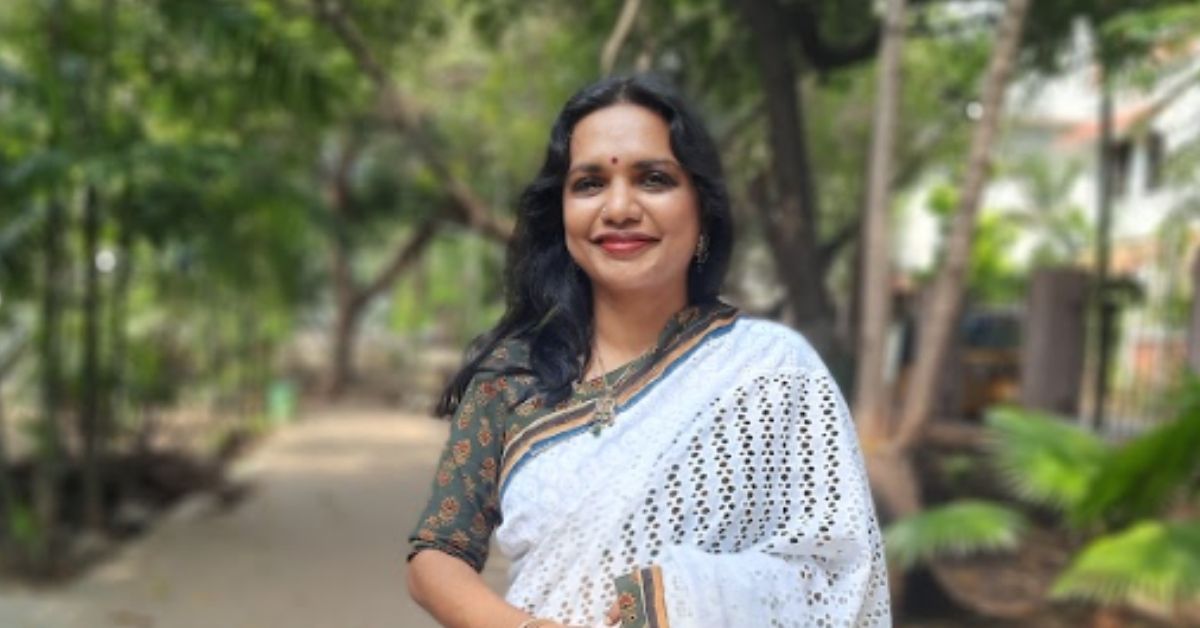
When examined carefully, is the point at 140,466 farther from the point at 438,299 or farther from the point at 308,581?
the point at 438,299

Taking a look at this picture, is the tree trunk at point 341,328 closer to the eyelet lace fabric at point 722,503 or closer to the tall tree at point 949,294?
the tall tree at point 949,294

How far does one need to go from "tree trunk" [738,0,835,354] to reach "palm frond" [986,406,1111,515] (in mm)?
946

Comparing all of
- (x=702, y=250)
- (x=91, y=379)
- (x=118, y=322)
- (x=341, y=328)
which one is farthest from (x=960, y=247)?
(x=341, y=328)

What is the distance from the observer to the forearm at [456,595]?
1.81 m

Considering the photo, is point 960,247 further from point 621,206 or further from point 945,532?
point 621,206

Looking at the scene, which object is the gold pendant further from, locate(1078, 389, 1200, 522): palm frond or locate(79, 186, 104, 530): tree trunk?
locate(79, 186, 104, 530): tree trunk

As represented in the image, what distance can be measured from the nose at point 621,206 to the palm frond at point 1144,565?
14.6 feet

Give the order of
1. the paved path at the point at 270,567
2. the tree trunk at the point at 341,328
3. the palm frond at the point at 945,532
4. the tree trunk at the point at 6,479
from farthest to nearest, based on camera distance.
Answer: the tree trunk at the point at 341,328 < the tree trunk at the point at 6,479 < the paved path at the point at 270,567 < the palm frond at the point at 945,532

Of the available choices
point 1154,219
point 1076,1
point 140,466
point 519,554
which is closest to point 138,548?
point 140,466

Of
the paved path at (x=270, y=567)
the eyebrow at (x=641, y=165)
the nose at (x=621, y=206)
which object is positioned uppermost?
the eyebrow at (x=641, y=165)

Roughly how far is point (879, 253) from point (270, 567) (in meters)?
4.44

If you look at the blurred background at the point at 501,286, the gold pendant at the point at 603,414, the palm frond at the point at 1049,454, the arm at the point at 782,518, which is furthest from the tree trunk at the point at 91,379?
the arm at the point at 782,518

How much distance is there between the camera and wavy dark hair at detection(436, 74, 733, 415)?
193 cm

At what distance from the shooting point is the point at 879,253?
599cm
